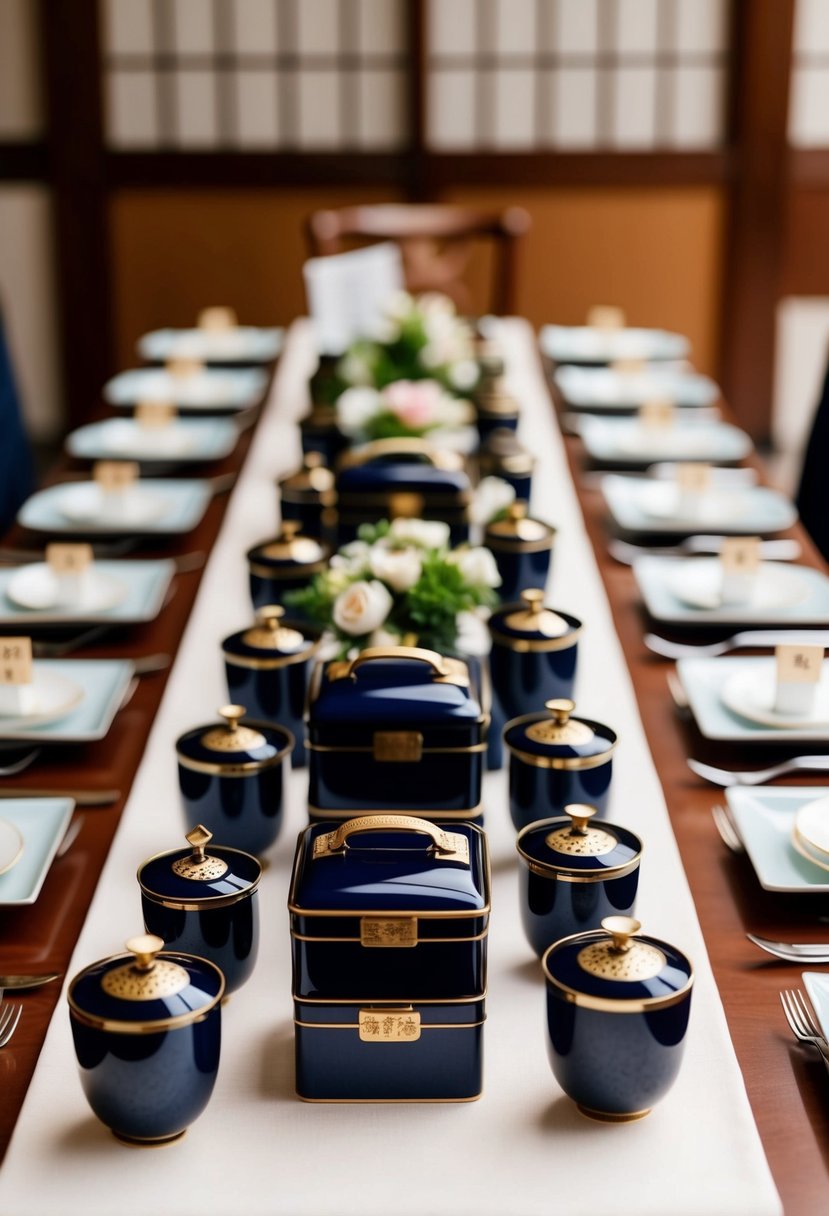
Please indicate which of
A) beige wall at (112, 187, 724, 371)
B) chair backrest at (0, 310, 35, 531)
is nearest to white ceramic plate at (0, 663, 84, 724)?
chair backrest at (0, 310, 35, 531)

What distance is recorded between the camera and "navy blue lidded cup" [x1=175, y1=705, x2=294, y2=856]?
3.78 feet

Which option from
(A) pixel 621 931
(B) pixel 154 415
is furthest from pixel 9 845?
(B) pixel 154 415

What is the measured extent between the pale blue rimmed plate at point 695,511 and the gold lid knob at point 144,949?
126 centimetres

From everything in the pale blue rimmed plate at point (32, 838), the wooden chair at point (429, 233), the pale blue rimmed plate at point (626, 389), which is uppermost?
the wooden chair at point (429, 233)

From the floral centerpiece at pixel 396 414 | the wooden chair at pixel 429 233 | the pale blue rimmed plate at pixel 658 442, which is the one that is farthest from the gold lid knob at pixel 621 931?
the wooden chair at pixel 429 233

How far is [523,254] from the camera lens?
4.62 meters

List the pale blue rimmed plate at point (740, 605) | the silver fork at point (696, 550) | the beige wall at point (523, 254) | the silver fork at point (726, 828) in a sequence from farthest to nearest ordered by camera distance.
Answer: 1. the beige wall at point (523, 254)
2. the silver fork at point (696, 550)
3. the pale blue rimmed plate at point (740, 605)
4. the silver fork at point (726, 828)

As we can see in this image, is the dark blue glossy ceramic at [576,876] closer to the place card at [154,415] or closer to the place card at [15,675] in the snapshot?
the place card at [15,675]

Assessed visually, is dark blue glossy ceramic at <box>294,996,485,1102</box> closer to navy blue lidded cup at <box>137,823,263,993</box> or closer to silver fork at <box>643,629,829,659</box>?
navy blue lidded cup at <box>137,823,263,993</box>

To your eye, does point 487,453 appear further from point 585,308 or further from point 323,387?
point 585,308

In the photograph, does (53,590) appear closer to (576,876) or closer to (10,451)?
(10,451)

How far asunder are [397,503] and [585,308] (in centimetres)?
318

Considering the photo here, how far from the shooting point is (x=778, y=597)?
174cm

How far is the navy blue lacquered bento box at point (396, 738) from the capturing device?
1.12m
